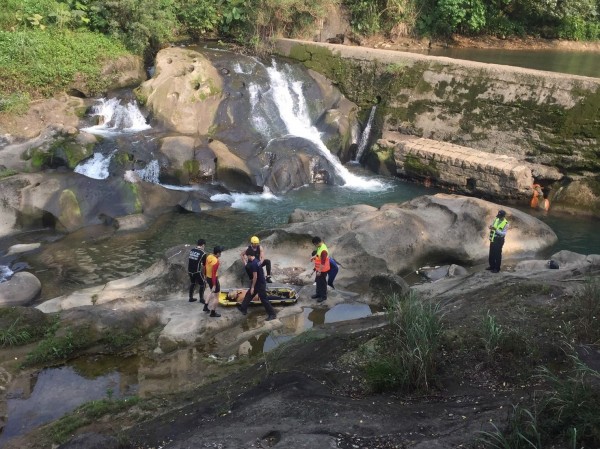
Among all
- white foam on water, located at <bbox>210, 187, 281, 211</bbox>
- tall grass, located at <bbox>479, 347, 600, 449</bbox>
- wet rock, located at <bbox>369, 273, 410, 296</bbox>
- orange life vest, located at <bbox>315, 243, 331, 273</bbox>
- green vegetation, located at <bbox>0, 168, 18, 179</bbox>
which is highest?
tall grass, located at <bbox>479, 347, 600, 449</bbox>

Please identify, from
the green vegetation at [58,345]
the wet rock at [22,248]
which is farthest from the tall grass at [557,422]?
the wet rock at [22,248]

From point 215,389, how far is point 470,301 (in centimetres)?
370

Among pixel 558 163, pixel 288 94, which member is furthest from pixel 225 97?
pixel 558 163

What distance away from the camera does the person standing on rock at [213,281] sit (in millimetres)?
10227

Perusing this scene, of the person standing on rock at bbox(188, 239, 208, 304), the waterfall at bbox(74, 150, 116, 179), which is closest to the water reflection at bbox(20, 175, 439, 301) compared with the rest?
the waterfall at bbox(74, 150, 116, 179)

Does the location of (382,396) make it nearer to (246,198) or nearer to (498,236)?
(498,236)

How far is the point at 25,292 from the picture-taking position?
39.1 feet

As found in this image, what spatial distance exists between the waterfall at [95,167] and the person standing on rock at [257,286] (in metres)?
8.57

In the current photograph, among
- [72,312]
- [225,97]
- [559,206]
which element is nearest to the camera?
[72,312]

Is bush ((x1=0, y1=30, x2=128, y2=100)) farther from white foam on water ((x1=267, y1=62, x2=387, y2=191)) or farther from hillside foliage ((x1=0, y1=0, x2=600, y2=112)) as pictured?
white foam on water ((x1=267, y1=62, x2=387, y2=191))

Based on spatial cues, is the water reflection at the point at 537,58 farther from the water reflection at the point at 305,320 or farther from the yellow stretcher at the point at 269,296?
the yellow stretcher at the point at 269,296

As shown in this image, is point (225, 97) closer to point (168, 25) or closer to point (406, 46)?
point (168, 25)

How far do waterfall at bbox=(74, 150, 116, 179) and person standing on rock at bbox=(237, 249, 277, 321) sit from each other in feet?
28.1

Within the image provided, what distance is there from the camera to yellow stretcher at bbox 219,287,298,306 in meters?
10.8
